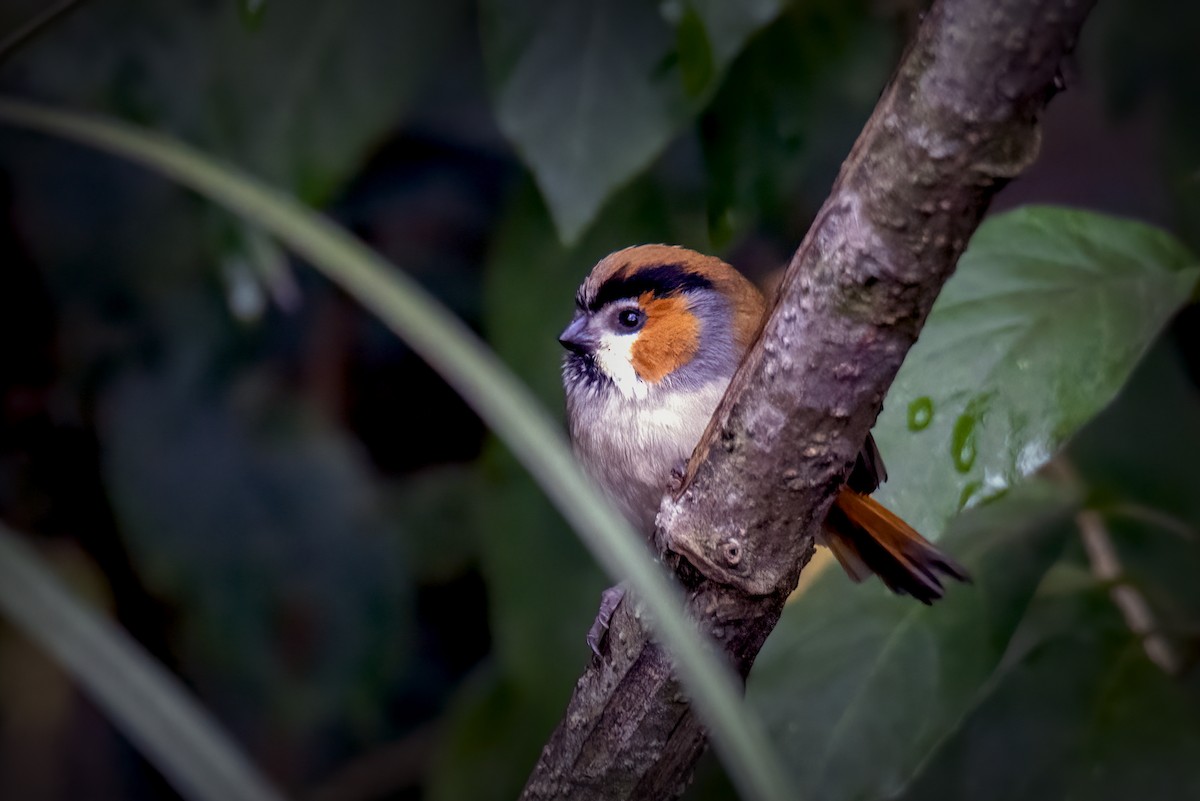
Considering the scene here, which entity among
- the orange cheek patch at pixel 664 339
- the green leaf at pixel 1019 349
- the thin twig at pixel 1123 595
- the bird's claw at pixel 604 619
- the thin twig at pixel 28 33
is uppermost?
the thin twig at pixel 28 33

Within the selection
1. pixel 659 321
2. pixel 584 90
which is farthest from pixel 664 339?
pixel 584 90

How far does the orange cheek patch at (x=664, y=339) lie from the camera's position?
4.48 ft

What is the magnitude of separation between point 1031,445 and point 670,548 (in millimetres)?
380

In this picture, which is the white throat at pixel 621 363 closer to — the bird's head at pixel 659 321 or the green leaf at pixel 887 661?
the bird's head at pixel 659 321

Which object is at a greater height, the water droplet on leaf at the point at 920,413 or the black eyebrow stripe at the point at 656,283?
the black eyebrow stripe at the point at 656,283

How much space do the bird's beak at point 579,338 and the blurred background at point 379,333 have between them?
11 centimetres

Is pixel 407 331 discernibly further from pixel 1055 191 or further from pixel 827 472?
pixel 1055 191

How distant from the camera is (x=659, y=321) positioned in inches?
54.7

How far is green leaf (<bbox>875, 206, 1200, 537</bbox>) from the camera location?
3.58ft

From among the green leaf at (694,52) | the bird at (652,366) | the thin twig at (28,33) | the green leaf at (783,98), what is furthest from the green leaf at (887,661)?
the thin twig at (28,33)

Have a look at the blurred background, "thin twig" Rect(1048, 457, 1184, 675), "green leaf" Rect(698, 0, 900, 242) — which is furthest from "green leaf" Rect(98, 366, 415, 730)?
"thin twig" Rect(1048, 457, 1184, 675)

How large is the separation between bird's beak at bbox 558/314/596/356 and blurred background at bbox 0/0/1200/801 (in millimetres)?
110

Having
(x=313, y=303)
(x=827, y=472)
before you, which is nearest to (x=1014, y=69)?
(x=827, y=472)

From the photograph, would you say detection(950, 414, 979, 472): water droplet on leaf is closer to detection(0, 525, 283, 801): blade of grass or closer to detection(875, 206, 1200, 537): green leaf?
detection(875, 206, 1200, 537): green leaf
